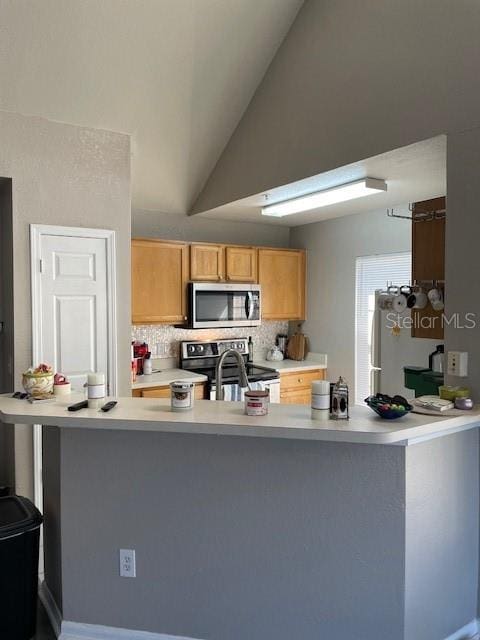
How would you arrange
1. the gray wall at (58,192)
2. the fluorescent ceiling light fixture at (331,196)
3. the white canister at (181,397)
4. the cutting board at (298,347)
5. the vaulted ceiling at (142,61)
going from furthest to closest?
the cutting board at (298,347) → the fluorescent ceiling light fixture at (331,196) → the gray wall at (58,192) → the vaulted ceiling at (142,61) → the white canister at (181,397)

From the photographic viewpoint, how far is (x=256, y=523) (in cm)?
212

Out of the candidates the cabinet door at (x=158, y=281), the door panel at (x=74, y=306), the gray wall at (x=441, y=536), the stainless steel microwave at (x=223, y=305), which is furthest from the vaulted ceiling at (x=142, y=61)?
the gray wall at (x=441, y=536)

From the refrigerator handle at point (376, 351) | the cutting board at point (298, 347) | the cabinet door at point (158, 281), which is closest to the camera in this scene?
the refrigerator handle at point (376, 351)

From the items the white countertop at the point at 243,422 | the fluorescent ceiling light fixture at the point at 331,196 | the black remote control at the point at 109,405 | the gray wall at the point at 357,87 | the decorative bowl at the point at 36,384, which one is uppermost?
the gray wall at the point at 357,87

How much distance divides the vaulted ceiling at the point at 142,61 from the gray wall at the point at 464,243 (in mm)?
1562

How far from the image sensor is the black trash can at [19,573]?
2158 mm

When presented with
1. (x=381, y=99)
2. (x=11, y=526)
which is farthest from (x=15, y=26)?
(x=11, y=526)

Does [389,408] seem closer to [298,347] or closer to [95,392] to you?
[95,392]

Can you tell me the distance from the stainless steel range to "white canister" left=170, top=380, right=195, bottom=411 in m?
2.44

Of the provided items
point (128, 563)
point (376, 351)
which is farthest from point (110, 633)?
point (376, 351)

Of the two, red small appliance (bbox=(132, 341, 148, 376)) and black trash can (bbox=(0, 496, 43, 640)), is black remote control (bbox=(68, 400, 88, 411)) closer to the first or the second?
black trash can (bbox=(0, 496, 43, 640))

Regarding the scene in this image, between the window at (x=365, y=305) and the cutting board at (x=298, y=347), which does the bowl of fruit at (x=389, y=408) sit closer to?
the window at (x=365, y=305)

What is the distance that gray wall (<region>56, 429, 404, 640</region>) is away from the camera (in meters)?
2.02

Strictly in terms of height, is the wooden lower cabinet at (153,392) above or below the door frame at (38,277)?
below
